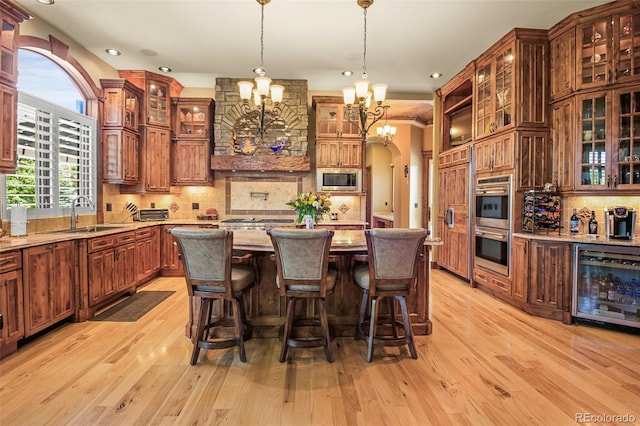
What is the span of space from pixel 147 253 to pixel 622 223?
590 cm

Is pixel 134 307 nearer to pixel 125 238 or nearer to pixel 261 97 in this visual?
pixel 125 238

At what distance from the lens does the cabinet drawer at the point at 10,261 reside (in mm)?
2588

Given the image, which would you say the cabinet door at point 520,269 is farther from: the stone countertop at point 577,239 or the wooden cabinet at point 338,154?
the wooden cabinet at point 338,154

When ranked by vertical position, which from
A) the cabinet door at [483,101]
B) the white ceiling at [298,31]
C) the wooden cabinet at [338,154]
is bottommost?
the wooden cabinet at [338,154]

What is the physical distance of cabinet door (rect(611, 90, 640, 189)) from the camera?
3.35 m

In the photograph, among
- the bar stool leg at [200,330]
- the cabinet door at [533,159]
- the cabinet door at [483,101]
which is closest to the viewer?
the bar stool leg at [200,330]

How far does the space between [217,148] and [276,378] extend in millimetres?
4433

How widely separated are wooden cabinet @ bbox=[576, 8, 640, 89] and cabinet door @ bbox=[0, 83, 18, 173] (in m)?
5.60

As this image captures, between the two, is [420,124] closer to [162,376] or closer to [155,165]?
[155,165]

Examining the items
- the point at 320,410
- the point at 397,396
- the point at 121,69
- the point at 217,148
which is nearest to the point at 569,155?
the point at 397,396

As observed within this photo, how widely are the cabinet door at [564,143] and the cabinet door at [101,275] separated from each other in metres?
5.31

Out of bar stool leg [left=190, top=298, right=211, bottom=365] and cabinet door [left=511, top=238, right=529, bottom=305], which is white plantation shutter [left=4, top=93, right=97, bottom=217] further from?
cabinet door [left=511, top=238, right=529, bottom=305]

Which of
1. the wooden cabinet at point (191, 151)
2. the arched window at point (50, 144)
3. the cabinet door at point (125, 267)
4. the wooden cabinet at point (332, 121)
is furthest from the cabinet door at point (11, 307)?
the wooden cabinet at point (332, 121)

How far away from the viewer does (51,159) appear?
394 centimetres
